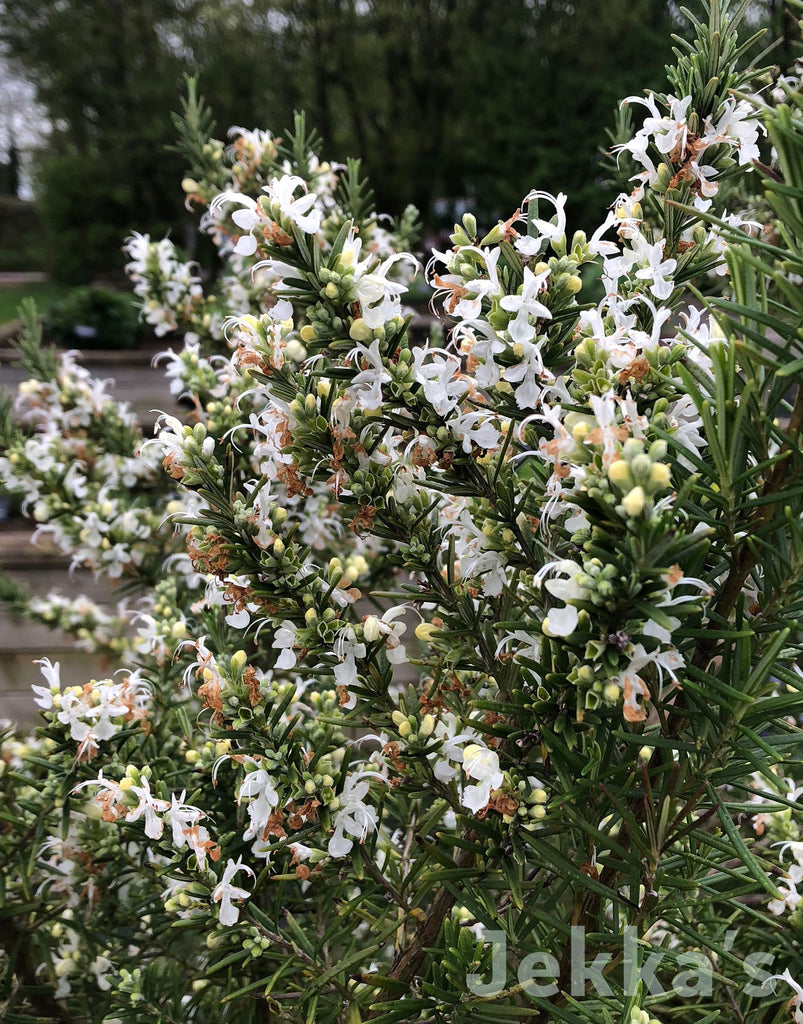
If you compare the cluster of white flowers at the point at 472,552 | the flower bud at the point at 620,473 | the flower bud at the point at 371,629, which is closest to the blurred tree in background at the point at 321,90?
the cluster of white flowers at the point at 472,552

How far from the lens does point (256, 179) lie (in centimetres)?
175

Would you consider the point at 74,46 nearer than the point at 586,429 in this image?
No

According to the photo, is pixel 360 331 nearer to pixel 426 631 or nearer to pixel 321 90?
pixel 426 631

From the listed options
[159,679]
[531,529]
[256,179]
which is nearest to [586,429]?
[531,529]

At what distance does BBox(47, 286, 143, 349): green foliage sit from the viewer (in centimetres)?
818

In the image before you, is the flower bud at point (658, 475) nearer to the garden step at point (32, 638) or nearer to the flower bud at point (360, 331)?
the flower bud at point (360, 331)

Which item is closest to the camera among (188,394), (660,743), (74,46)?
(660,743)

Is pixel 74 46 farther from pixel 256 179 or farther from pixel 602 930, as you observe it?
pixel 602 930

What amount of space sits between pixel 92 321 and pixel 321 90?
4637 millimetres

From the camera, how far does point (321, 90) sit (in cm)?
1031

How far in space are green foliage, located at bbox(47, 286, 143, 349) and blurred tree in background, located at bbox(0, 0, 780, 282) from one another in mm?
2383

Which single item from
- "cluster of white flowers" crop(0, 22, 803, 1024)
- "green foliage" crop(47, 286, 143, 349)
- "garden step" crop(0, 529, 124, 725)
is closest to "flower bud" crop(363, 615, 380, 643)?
"cluster of white flowers" crop(0, 22, 803, 1024)

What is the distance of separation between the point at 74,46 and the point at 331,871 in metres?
12.5

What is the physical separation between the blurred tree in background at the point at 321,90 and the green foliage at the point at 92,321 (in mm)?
2383
